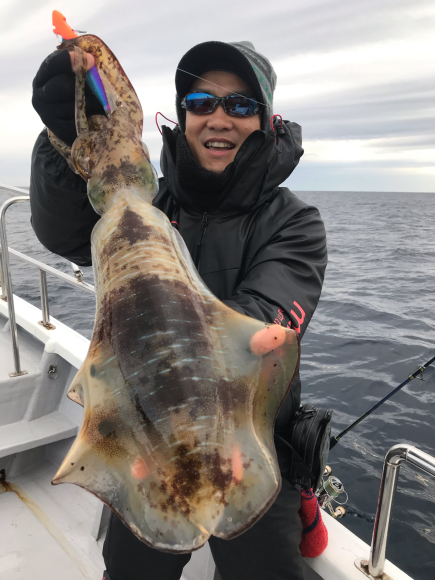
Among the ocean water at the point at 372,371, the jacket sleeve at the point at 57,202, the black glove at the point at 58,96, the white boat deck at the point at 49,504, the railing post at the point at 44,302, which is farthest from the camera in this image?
the ocean water at the point at 372,371

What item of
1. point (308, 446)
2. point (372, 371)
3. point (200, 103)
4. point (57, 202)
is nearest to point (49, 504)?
point (308, 446)

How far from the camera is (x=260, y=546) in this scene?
1974mm

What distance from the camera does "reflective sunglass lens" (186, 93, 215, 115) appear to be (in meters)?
2.33

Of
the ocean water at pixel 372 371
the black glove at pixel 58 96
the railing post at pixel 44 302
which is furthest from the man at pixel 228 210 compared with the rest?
the ocean water at pixel 372 371

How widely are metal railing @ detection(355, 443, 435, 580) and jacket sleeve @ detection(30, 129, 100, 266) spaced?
73.1 inches

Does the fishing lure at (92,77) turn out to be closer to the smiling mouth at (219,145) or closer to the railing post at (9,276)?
the smiling mouth at (219,145)

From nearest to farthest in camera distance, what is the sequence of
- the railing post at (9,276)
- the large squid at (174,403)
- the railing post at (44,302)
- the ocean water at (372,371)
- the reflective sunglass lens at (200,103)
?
the large squid at (174,403)
the reflective sunglass lens at (200,103)
the railing post at (9,276)
the railing post at (44,302)
the ocean water at (372,371)

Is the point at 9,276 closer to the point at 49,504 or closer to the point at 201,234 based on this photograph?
the point at 49,504

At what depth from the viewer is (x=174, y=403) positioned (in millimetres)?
1049

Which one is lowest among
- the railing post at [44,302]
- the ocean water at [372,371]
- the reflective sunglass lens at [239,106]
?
the ocean water at [372,371]

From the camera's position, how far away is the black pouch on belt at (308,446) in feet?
6.73

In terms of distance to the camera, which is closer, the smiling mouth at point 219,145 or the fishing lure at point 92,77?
the fishing lure at point 92,77

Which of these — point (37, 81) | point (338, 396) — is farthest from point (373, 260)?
point (37, 81)

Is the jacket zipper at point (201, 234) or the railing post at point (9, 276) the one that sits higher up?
the jacket zipper at point (201, 234)
